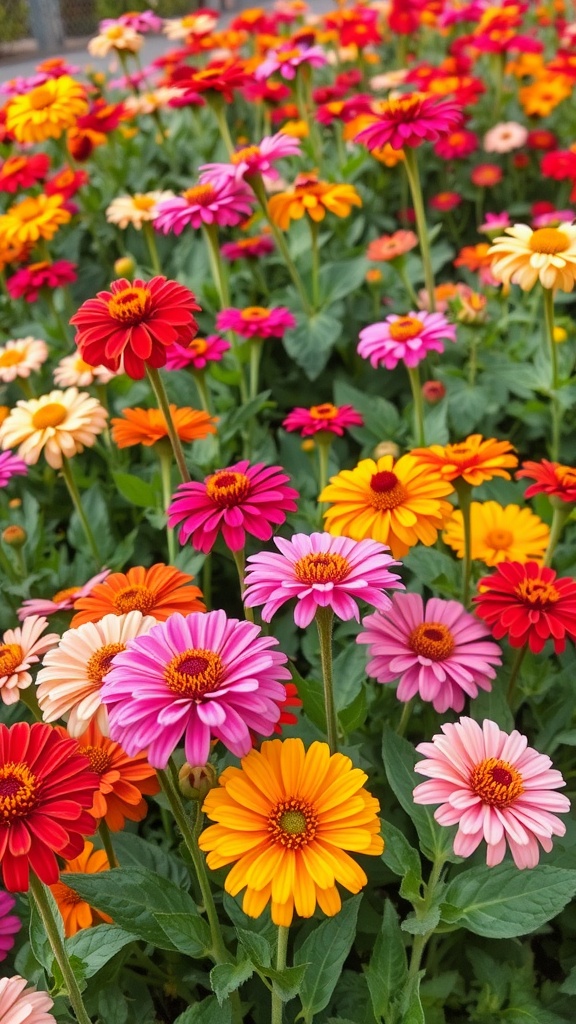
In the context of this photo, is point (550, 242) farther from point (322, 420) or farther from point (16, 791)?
point (16, 791)

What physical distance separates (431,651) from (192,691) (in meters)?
0.46

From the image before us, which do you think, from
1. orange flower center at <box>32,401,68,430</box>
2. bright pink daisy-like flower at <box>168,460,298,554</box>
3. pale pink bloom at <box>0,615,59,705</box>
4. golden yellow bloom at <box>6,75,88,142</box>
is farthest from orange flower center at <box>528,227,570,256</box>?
golden yellow bloom at <box>6,75,88,142</box>

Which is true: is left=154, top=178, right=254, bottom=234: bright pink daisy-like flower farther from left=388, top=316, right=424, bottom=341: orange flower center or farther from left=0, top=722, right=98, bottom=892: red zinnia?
left=0, top=722, right=98, bottom=892: red zinnia

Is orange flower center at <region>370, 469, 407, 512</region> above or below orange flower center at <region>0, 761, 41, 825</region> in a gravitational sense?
below

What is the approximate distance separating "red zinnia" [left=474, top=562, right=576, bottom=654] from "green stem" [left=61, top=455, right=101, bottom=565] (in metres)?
0.82

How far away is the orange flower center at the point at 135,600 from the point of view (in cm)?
113

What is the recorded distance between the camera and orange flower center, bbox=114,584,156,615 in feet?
3.71

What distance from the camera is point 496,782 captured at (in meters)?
0.87

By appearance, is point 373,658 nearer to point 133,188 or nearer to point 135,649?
point 135,649

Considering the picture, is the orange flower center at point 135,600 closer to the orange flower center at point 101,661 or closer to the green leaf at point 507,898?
the orange flower center at point 101,661

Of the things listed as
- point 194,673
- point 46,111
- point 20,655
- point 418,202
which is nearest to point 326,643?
point 194,673

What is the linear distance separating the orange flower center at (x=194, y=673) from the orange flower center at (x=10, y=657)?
389 millimetres

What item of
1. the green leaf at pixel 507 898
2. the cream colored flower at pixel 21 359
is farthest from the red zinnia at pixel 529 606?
the cream colored flower at pixel 21 359

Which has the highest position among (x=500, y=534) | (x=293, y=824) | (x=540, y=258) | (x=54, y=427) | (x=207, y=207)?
(x=207, y=207)
